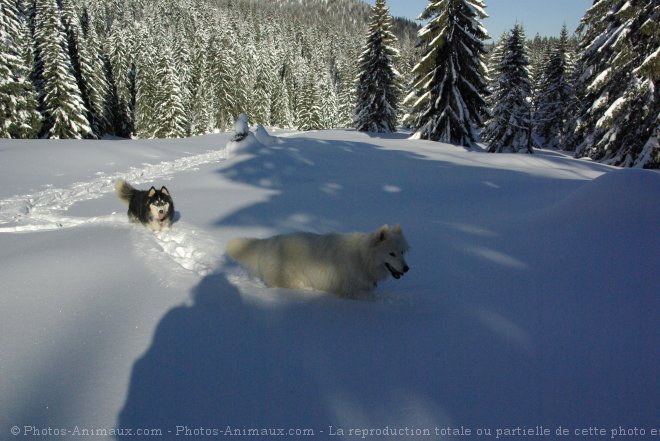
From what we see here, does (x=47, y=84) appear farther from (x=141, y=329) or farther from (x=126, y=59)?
(x=141, y=329)

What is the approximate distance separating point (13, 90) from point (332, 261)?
33760 mm

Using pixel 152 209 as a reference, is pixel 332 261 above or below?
above

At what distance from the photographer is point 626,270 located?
4.62 m

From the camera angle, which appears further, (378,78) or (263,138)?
(378,78)

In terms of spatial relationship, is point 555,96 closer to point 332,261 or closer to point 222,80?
point 222,80

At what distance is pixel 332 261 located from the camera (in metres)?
4.62

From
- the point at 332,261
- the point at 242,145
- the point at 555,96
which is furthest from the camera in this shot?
the point at 555,96

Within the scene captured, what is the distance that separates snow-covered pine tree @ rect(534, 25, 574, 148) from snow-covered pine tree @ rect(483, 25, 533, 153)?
10.8 meters

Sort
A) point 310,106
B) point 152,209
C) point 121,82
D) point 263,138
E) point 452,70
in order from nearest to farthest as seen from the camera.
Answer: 1. point 152,209
2. point 263,138
3. point 452,70
4. point 121,82
5. point 310,106

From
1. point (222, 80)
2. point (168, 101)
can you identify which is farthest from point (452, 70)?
point (222, 80)

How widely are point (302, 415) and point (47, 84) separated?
3916 centimetres

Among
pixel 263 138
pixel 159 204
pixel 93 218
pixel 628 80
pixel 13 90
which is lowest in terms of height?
pixel 93 218

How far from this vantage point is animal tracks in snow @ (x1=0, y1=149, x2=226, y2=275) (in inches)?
237

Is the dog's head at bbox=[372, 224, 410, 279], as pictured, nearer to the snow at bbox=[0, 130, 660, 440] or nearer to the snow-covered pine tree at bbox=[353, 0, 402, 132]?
the snow at bbox=[0, 130, 660, 440]
